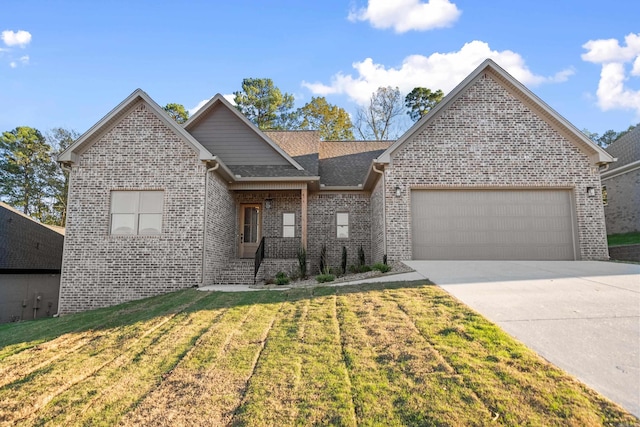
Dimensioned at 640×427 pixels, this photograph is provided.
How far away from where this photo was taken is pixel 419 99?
31.0m

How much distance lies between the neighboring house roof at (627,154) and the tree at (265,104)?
2164 centimetres

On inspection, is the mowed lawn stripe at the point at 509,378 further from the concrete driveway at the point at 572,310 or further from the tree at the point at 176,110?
the tree at the point at 176,110

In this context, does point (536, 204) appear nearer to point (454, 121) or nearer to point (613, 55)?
point (454, 121)

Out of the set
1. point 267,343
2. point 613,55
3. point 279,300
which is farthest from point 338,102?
point 267,343

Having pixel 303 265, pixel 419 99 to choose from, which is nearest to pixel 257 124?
pixel 419 99

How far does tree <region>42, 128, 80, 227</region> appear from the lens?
30.1 meters

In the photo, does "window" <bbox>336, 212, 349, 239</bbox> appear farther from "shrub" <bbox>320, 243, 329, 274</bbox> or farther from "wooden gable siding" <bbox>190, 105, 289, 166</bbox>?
"wooden gable siding" <bbox>190, 105, 289, 166</bbox>

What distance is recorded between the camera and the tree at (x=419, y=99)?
101ft

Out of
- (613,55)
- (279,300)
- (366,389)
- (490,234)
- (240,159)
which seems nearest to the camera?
(366,389)

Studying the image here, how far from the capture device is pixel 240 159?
46.9 ft

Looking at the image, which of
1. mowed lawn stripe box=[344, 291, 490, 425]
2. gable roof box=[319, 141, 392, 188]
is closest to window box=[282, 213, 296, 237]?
gable roof box=[319, 141, 392, 188]

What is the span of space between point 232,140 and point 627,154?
18.5 m

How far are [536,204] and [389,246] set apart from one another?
491 centimetres

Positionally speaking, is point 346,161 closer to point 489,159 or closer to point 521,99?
point 489,159
